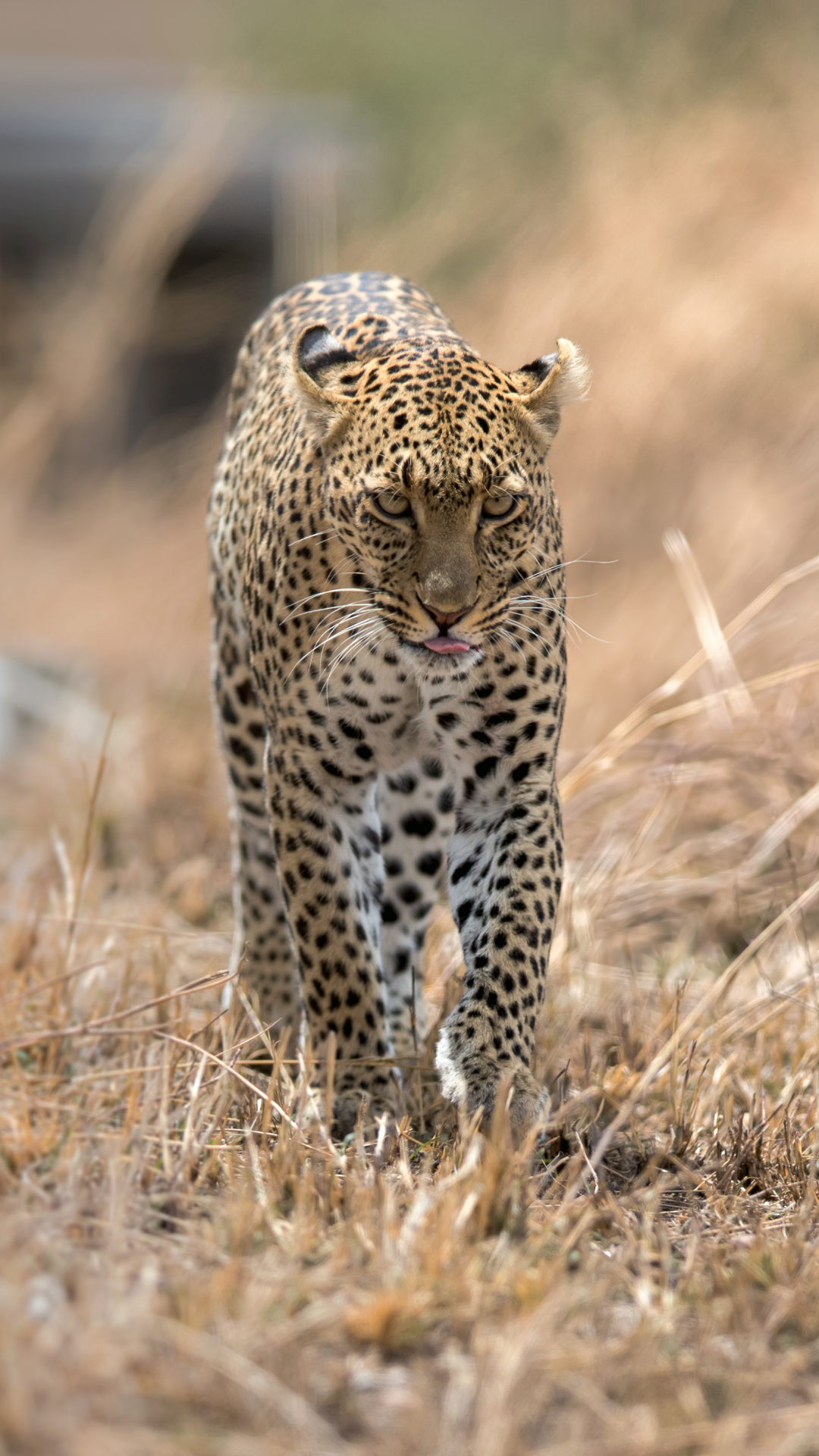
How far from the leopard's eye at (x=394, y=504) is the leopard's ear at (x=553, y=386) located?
1.47 ft

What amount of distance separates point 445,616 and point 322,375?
864 millimetres

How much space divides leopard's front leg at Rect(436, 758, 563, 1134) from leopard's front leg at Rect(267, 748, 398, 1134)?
28 cm

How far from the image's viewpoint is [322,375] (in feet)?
14.2

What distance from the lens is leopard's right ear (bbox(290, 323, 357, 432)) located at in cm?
418

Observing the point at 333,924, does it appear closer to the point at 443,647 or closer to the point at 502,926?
the point at 502,926

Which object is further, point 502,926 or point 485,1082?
point 502,926

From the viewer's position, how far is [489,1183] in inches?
125

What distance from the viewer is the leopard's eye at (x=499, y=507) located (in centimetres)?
393

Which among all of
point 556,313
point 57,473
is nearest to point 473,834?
point 556,313

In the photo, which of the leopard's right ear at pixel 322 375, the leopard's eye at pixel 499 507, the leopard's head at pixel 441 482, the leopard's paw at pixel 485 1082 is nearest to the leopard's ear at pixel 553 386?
the leopard's head at pixel 441 482

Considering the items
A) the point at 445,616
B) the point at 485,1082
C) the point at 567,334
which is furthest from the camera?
the point at 567,334

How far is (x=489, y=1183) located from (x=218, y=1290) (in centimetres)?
67

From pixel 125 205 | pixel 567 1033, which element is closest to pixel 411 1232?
pixel 567 1033

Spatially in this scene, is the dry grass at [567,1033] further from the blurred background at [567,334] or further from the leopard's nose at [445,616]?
the leopard's nose at [445,616]
